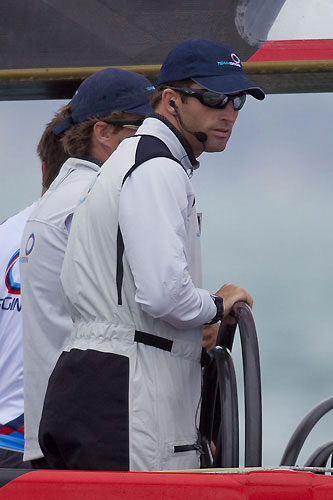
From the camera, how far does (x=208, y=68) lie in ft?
6.20

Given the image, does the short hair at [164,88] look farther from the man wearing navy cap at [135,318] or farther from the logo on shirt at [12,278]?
the logo on shirt at [12,278]

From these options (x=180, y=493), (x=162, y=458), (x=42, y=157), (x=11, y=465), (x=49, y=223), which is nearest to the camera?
(x=180, y=493)

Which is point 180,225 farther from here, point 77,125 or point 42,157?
point 42,157

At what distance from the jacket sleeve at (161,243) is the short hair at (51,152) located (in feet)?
2.66

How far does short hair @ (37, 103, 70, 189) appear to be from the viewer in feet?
8.16

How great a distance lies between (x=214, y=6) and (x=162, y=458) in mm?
2286

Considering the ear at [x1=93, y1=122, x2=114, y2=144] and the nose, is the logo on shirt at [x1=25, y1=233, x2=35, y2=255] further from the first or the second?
the nose

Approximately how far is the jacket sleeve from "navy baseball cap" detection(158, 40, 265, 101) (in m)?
0.23

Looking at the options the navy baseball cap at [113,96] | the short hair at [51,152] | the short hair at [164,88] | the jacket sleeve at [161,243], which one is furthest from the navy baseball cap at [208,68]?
the short hair at [51,152]

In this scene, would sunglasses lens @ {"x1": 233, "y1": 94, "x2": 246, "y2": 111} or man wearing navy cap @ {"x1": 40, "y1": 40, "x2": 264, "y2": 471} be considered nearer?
man wearing navy cap @ {"x1": 40, "y1": 40, "x2": 264, "y2": 471}

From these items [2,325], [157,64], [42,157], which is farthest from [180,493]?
[157,64]

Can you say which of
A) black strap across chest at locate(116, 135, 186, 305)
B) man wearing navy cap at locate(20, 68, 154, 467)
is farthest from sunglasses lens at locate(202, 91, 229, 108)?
man wearing navy cap at locate(20, 68, 154, 467)

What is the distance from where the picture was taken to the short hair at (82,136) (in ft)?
7.47

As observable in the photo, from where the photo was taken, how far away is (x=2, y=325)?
2326 millimetres
